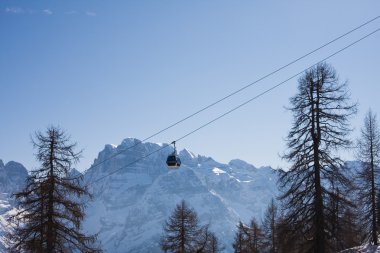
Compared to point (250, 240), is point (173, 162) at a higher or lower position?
higher

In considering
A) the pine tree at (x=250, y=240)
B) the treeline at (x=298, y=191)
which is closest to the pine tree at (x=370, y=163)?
the treeline at (x=298, y=191)

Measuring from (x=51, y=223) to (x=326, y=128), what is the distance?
55.7 ft

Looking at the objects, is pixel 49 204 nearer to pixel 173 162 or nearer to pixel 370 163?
pixel 173 162

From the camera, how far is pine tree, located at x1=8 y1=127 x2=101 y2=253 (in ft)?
91.2

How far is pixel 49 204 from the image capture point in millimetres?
28188

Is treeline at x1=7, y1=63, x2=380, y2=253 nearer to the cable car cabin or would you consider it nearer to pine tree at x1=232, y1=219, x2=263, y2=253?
the cable car cabin

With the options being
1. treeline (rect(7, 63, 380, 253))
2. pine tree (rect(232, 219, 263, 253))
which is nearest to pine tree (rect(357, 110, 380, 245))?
treeline (rect(7, 63, 380, 253))

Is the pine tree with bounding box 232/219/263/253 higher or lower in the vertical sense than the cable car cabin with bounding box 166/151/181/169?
lower

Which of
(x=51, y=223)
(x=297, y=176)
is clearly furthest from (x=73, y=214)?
(x=297, y=176)

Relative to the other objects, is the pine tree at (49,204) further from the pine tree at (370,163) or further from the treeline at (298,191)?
the pine tree at (370,163)

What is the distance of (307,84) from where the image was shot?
2878cm

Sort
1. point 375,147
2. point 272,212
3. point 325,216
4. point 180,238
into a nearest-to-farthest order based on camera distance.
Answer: point 325,216
point 375,147
point 180,238
point 272,212

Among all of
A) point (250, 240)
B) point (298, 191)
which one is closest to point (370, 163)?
point (298, 191)

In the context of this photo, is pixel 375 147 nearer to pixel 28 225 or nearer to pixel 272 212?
pixel 272 212
